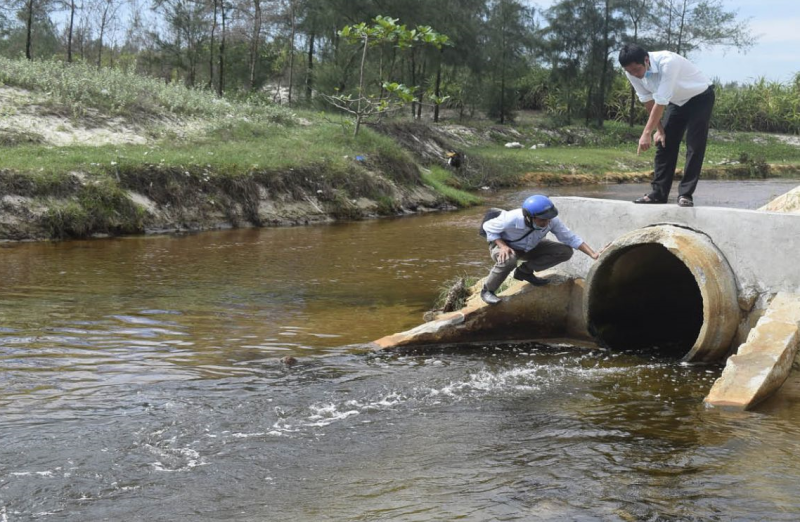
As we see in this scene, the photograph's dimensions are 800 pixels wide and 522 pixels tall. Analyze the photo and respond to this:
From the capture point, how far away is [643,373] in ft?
22.5

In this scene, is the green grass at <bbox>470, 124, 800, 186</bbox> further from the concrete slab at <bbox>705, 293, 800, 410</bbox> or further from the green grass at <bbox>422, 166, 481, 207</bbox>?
the concrete slab at <bbox>705, 293, 800, 410</bbox>

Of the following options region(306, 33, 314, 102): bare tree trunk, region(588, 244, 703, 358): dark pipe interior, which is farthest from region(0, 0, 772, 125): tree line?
region(588, 244, 703, 358): dark pipe interior

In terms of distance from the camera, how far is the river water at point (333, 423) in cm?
418

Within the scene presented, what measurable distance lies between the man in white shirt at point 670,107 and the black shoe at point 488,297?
1659mm

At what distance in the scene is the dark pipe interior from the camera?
26.1ft

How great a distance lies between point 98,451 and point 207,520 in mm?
1175

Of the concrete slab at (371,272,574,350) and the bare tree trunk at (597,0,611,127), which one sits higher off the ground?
the bare tree trunk at (597,0,611,127)

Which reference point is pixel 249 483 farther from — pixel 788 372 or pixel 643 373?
pixel 788 372

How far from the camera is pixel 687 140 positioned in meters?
7.69

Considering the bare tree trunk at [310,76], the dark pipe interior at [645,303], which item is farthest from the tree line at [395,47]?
the dark pipe interior at [645,303]

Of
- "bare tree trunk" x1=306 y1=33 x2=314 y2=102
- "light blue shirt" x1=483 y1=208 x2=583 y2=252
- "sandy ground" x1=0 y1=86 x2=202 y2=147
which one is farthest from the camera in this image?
"bare tree trunk" x1=306 y1=33 x2=314 y2=102

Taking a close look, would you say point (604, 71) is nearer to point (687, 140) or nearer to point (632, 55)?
point (687, 140)

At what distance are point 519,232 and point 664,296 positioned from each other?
2043 mm

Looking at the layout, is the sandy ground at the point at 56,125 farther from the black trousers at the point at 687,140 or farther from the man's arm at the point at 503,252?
the black trousers at the point at 687,140
